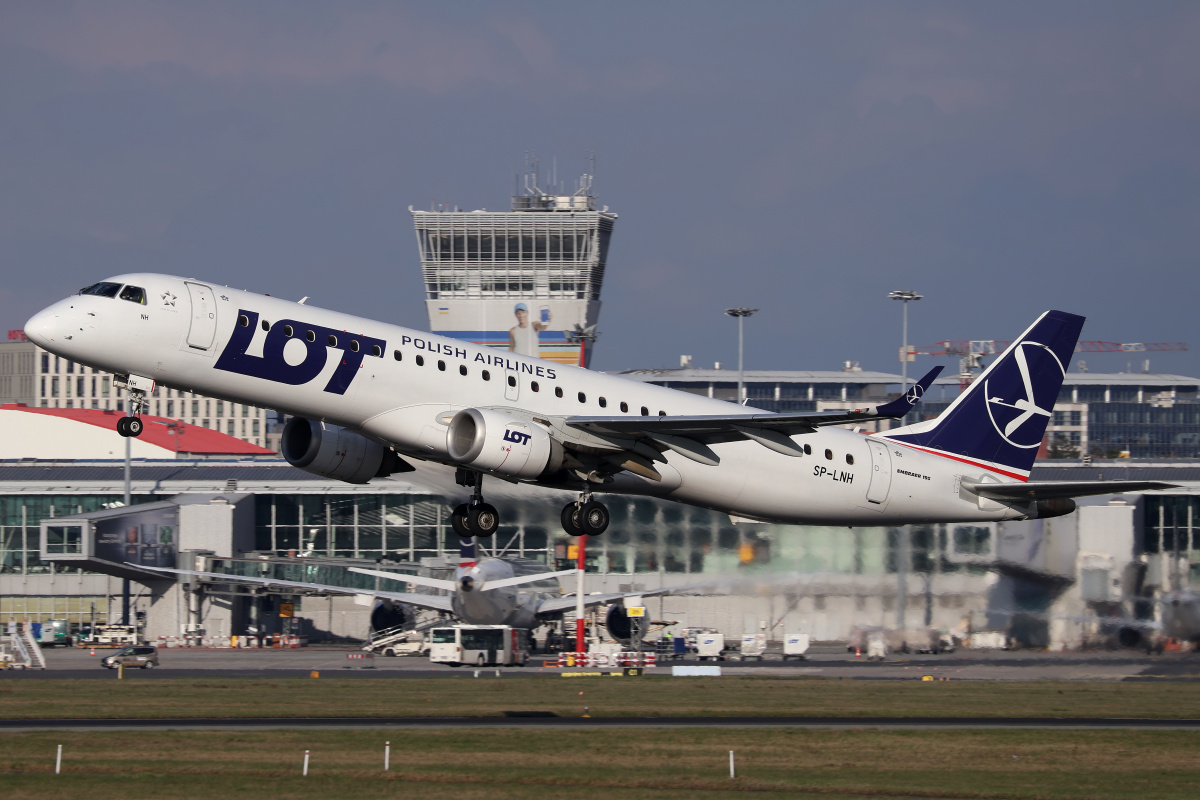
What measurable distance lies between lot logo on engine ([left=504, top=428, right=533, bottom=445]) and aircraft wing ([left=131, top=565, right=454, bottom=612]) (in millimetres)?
32024

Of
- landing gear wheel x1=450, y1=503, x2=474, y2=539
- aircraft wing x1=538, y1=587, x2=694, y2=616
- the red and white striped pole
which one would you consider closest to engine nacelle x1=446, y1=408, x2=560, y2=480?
landing gear wheel x1=450, y1=503, x2=474, y2=539

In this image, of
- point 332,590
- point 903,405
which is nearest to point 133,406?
point 903,405

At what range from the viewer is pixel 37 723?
39281 mm

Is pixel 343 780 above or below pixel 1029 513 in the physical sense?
below

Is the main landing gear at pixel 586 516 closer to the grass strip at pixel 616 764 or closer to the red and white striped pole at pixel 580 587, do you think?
the grass strip at pixel 616 764

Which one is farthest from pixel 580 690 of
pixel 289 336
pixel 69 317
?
pixel 69 317

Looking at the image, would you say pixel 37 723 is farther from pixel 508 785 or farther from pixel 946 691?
pixel 946 691

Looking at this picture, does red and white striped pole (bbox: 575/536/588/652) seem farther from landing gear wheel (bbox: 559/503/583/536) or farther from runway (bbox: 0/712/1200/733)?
landing gear wheel (bbox: 559/503/583/536)

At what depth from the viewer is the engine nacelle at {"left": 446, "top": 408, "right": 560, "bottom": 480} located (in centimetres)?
3309

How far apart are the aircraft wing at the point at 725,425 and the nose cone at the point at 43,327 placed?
11845 mm

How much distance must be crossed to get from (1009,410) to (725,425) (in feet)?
41.9

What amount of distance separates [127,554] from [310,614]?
33.4 feet

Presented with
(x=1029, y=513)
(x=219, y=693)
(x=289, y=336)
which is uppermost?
(x=289, y=336)

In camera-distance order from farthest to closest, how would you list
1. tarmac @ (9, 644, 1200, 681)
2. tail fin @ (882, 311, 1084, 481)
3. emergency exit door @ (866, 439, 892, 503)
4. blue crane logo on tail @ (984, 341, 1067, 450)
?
tarmac @ (9, 644, 1200, 681)
blue crane logo on tail @ (984, 341, 1067, 450)
tail fin @ (882, 311, 1084, 481)
emergency exit door @ (866, 439, 892, 503)
